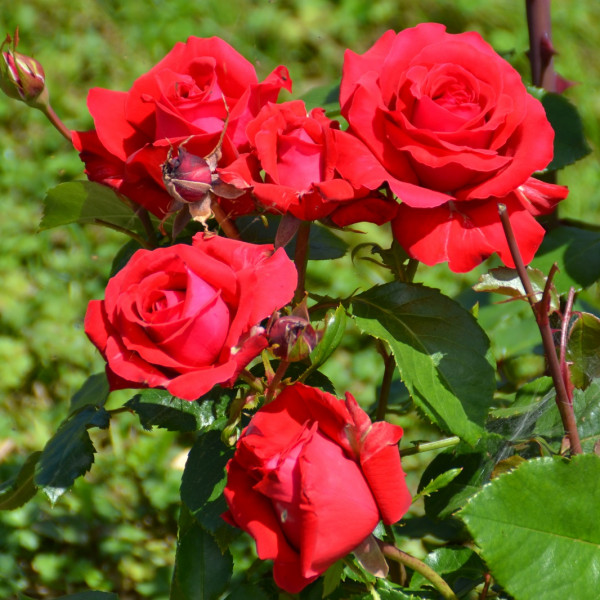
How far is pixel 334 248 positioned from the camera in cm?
84

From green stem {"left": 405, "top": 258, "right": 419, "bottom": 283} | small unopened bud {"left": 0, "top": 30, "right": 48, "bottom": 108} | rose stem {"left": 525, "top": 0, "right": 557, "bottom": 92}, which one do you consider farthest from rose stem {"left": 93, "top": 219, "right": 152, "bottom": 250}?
rose stem {"left": 525, "top": 0, "right": 557, "bottom": 92}

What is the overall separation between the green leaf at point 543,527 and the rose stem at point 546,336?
6 cm

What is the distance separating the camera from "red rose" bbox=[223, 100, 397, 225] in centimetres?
59

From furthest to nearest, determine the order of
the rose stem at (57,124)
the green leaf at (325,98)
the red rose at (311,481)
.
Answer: the green leaf at (325,98) → the rose stem at (57,124) → the red rose at (311,481)

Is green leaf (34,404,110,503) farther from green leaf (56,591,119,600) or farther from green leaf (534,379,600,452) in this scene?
green leaf (534,379,600,452)

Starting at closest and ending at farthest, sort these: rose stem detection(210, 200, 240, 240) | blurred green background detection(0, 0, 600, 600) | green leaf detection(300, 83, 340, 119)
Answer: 1. rose stem detection(210, 200, 240, 240)
2. green leaf detection(300, 83, 340, 119)
3. blurred green background detection(0, 0, 600, 600)

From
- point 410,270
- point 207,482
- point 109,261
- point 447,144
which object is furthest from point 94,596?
point 109,261

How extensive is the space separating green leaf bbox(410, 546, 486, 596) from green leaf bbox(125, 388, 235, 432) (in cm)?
25

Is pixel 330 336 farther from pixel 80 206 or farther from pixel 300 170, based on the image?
pixel 80 206

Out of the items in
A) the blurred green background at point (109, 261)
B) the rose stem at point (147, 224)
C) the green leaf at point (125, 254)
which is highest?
the rose stem at point (147, 224)

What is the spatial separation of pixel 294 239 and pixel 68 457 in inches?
11.7

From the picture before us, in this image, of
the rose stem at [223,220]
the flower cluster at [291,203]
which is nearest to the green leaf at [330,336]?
the flower cluster at [291,203]

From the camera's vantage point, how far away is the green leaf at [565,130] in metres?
0.89

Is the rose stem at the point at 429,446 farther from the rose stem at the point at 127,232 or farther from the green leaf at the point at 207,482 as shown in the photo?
the rose stem at the point at 127,232
